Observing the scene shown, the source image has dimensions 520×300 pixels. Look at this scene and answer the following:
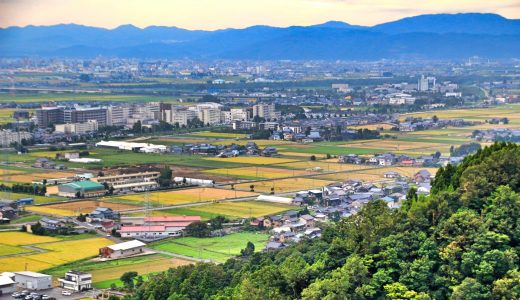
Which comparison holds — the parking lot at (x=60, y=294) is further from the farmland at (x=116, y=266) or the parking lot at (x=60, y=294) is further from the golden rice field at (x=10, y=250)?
the golden rice field at (x=10, y=250)

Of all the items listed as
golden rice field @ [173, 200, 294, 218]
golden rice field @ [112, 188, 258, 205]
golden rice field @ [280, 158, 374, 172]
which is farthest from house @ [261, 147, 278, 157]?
golden rice field @ [173, 200, 294, 218]

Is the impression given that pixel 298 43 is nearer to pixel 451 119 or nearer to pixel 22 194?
pixel 451 119

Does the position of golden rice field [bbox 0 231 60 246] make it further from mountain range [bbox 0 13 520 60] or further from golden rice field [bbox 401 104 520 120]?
mountain range [bbox 0 13 520 60]

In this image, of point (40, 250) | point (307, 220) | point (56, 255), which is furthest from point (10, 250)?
point (307, 220)

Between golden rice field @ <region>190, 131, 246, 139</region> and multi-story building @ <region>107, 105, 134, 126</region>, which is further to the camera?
multi-story building @ <region>107, 105, 134, 126</region>

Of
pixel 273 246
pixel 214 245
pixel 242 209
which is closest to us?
pixel 273 246

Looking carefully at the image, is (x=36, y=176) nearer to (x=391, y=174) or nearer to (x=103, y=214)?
(x=103, y=214)

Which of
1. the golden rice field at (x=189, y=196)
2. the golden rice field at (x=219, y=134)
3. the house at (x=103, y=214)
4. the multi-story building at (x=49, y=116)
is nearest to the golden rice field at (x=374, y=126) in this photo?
the golden rice field at (x=219, y=134)
